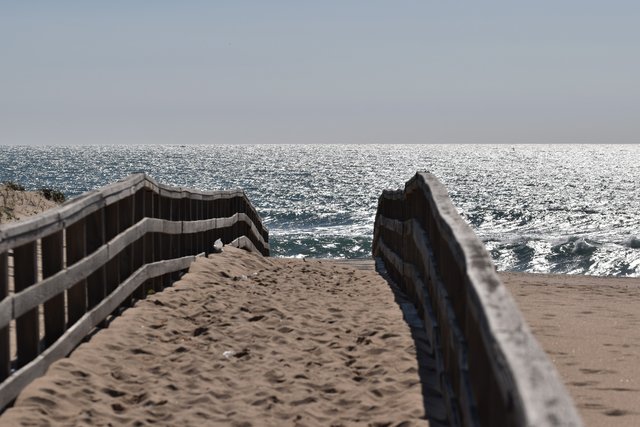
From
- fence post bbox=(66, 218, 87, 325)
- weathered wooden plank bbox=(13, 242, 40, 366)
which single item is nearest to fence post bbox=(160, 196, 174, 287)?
fence post bbox=(66, 218, 87, 325)

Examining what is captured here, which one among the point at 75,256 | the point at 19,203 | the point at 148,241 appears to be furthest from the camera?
the point at 19,203

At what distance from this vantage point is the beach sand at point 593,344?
245 inches

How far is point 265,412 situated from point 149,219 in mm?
4254

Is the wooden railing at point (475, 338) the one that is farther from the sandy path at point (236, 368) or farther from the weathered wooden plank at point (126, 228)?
the weathered wooden plank at point (126, 228)

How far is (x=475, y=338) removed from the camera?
14.3 ft

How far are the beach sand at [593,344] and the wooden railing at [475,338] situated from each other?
1067 millimetres

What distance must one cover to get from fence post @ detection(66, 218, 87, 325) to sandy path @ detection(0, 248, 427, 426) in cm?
30

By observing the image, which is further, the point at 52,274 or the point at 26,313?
the point at 52,274

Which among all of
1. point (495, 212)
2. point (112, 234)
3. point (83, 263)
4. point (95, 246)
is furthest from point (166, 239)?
point (495, 212)

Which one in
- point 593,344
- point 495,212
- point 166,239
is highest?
point 166,239

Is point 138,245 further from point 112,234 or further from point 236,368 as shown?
point 236,368

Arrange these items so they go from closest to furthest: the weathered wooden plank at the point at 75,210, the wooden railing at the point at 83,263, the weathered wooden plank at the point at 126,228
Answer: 1. the weathered wooden plank at the point at 75,210
2. the wooden railing at the point at 83,263
3. the weathered wooden plank at the point at 126,228

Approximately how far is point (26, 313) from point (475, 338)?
295 cm

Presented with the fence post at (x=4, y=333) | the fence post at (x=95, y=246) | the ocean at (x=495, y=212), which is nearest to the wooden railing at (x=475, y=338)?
the fence post at (x=4, y=333)
